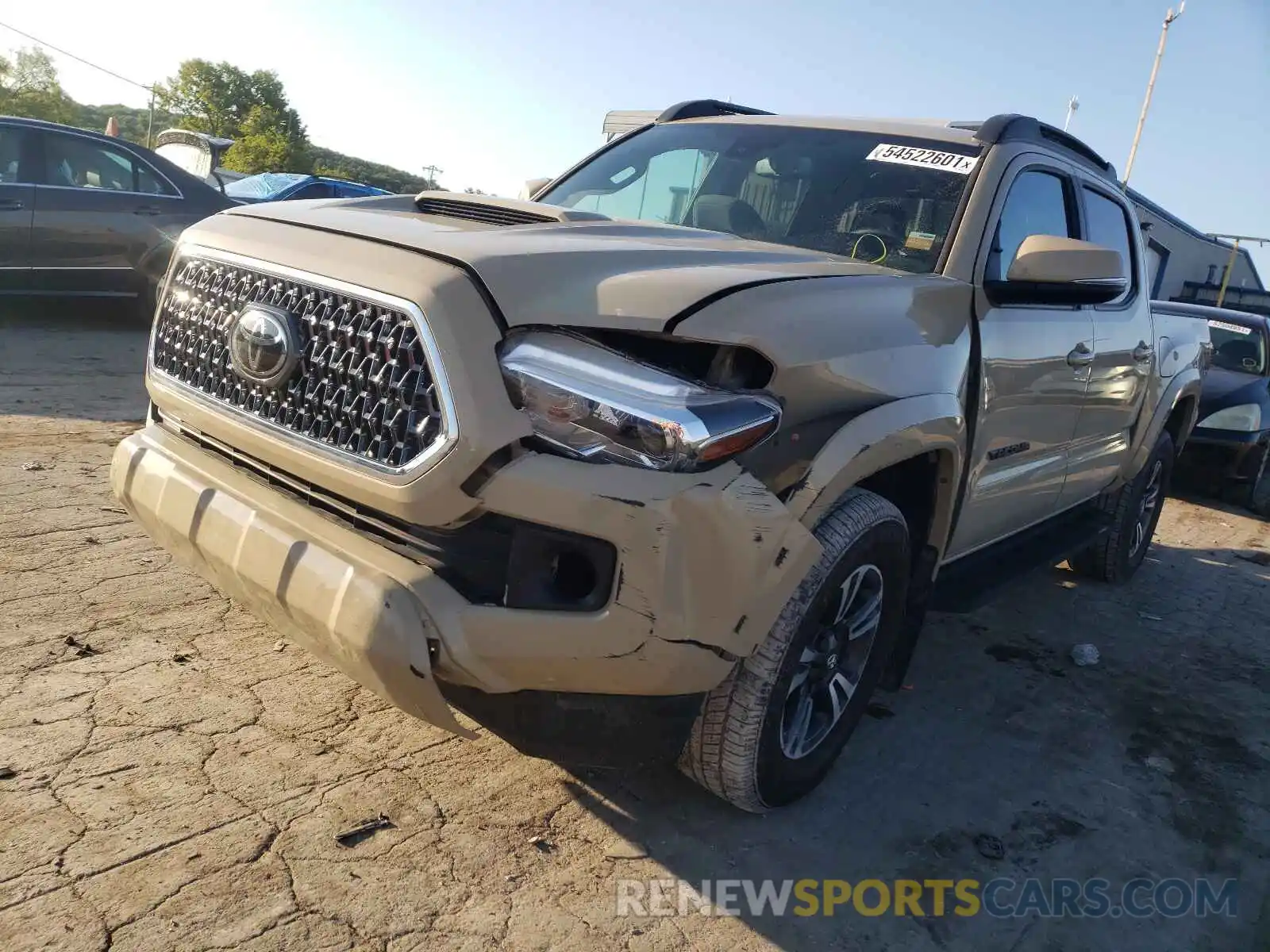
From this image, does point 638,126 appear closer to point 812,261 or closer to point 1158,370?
point 812,261

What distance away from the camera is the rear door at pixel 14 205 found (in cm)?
763

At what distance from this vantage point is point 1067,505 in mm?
4414

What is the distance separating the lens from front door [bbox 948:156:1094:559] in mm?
3115

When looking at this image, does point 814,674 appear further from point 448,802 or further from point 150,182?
point 150,182

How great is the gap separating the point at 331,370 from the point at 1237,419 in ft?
26.9

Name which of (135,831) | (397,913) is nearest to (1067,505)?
(397,913)

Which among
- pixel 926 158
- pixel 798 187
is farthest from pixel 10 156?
pixel 926 158

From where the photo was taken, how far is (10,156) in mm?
7715

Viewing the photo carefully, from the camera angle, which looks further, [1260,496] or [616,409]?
[1260,496]

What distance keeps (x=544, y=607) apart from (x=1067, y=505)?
320cm

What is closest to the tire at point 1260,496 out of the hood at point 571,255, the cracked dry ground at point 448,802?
the cracked dry ground at point 448,802

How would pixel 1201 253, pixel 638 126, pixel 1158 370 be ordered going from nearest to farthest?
pixel 638 126, pixel 1158 370, pixel 1201 253

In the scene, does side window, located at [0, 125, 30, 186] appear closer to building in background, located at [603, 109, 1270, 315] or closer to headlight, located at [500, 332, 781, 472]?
headlight, located at [500, 332, 781, 472]

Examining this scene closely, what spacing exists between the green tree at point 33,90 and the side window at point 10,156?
170ft
